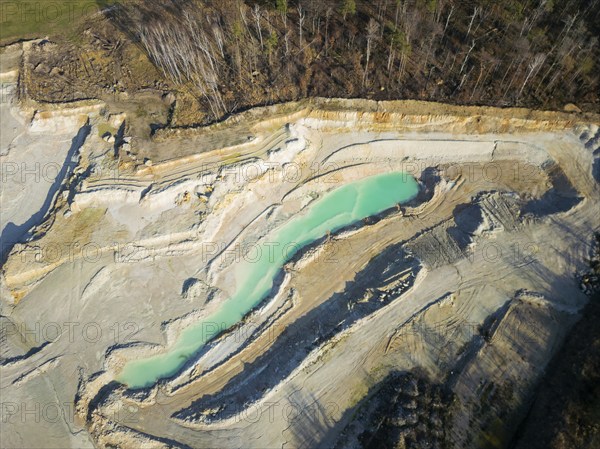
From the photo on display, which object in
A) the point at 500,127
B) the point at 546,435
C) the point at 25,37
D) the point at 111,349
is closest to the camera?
the point at 546,435

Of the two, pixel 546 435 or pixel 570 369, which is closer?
pixel 546 435

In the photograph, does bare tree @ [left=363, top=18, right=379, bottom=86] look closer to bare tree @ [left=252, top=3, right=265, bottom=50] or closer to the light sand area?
the light sand area

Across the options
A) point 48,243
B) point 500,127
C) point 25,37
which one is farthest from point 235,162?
point 25,37

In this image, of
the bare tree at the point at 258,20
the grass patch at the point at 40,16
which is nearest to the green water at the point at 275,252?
the bare tree at the point at 258,20

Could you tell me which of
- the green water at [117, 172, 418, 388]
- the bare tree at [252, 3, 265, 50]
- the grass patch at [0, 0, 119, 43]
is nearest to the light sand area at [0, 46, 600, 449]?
the green water at [117, 172, 418, 388]

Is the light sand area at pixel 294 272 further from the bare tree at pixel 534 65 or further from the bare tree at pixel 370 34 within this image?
the bare tree at pixel 370 34

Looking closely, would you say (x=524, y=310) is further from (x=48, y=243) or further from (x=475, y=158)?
(x=48, y=243)
